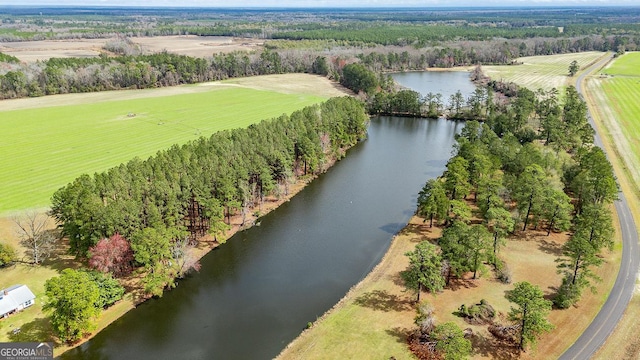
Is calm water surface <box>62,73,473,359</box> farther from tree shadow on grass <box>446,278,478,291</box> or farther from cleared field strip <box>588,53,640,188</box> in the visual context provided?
cleared field strip <box>588,53,640,188</box>

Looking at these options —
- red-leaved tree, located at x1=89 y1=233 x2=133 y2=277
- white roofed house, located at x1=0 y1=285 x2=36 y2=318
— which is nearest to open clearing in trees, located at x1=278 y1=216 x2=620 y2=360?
red-leaved tree, located at x1=89 y1=233 x2=133 y2=277

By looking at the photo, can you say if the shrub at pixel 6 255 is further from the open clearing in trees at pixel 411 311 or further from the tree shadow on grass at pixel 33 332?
the open clearing in trees at pixel 411 311

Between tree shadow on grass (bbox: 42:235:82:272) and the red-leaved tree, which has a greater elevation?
the red-leaved tree

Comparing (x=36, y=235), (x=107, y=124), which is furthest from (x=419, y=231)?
(x=107, y=124)

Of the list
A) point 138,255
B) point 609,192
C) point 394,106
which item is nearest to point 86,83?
point 394,106

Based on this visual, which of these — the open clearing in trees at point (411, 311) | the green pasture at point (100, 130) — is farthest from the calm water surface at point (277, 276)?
the green pasture at point (100, 130)

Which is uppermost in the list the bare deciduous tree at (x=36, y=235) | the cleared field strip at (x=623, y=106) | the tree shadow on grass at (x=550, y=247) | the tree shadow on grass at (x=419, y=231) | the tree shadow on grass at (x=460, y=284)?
the cleared field strip at (x=623, y=106)
